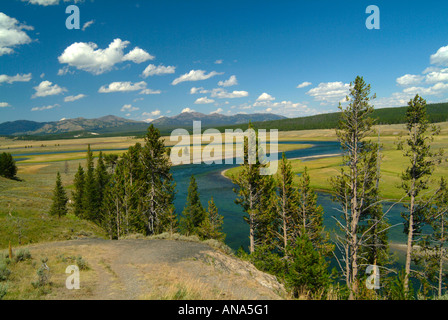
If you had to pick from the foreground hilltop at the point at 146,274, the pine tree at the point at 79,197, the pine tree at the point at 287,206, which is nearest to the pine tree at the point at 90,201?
the pine tree at the point at 79,197

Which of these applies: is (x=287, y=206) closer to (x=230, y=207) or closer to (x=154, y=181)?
(x=154, y=181)

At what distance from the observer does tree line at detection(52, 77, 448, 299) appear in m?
15.8

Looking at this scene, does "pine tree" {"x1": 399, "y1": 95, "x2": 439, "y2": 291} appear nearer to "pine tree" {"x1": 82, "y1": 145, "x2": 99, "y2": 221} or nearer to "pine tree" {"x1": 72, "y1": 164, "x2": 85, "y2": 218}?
"pine tree" {"x1": 82, "y1": 145, "x2": 99, "y2": 221}

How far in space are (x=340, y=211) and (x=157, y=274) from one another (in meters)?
12.3

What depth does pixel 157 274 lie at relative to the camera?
13484 mm

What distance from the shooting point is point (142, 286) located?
462 inches

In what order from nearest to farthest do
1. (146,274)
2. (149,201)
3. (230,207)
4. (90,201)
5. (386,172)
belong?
1. (146,274)
2. (149,201)
3. (90,201)
4. (230,207)
5. (386,172)

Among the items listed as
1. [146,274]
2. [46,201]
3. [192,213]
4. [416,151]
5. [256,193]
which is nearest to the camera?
[146,274]

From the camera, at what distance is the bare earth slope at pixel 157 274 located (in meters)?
10.8

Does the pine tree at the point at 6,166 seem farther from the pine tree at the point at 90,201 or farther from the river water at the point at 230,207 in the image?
the river water at the point at 230,207

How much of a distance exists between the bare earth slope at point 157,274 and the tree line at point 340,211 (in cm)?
362

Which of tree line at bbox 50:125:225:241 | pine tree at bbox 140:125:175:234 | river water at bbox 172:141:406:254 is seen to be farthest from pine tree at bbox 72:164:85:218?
pine tree at bbox 140:125:175:234

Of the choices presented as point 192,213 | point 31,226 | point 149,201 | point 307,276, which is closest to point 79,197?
point 31,226
